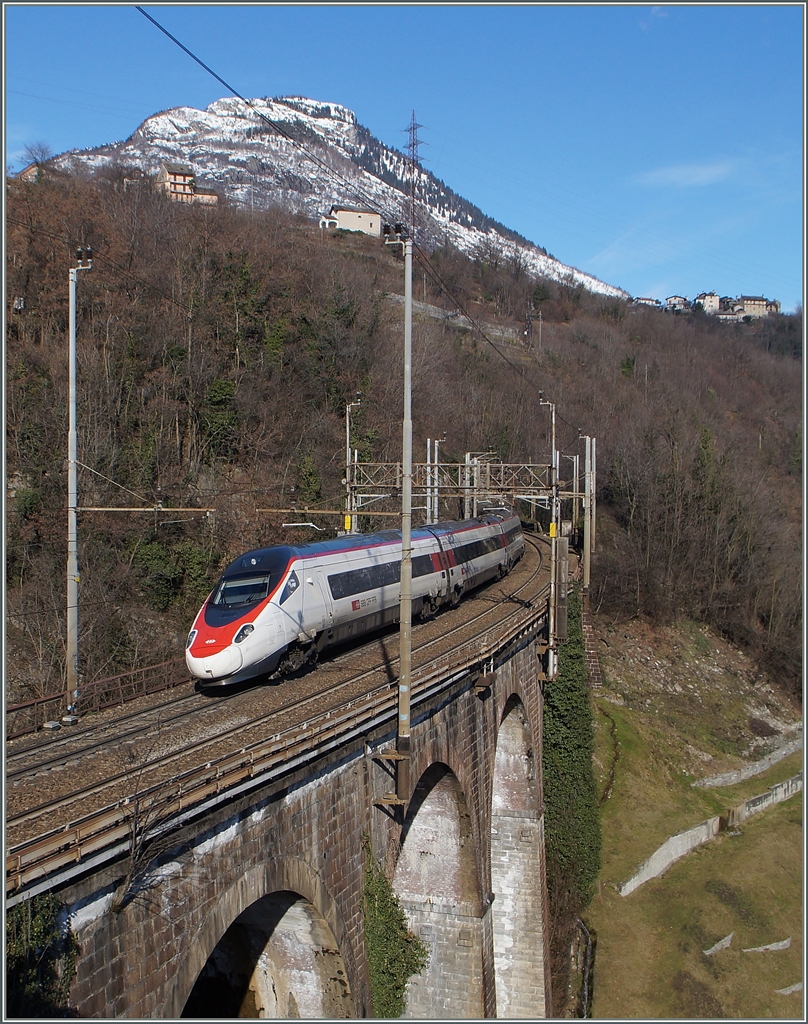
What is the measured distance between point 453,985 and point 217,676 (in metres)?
10.0

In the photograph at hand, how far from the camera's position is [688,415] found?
274 ft

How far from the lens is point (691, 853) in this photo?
3466 centimetres

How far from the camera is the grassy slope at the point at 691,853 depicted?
2689cm

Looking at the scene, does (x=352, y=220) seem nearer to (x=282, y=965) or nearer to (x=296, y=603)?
(x=296, y=603)

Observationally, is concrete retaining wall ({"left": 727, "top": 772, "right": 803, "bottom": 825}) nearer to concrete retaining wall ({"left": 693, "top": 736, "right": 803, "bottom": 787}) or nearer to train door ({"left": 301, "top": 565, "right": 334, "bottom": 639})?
concrete retaining wall ({"left": 693, "top": 736, "right": 803, "bottom": 787})

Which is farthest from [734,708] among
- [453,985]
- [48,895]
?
[48,895]

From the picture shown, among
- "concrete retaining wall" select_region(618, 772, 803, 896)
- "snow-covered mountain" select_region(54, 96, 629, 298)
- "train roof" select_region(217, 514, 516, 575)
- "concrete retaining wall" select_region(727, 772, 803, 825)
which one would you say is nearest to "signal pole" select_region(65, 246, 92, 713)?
"train roof" select_region(217, 514, 516, 575)

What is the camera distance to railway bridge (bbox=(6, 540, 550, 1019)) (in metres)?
8.62

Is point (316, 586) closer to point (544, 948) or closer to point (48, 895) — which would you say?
point (48, 895)

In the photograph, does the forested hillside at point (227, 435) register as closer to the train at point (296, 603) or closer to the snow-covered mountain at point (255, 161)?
the train at point (296, 603)

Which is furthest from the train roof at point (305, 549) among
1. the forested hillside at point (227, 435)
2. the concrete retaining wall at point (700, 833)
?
the concrete retaining wall at point (700, 833)

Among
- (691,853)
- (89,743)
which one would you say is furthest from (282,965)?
(691,853)

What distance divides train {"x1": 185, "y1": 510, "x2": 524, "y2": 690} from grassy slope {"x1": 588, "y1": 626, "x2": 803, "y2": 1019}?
1430cm

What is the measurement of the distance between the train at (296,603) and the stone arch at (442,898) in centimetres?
428
